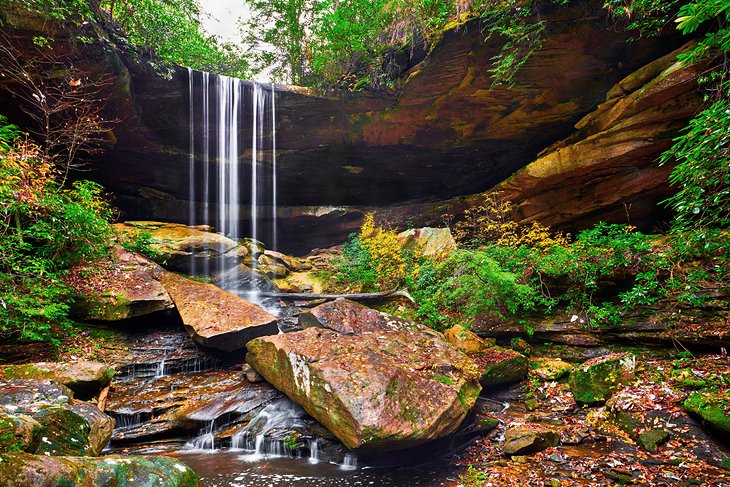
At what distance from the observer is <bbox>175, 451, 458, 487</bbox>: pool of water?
136 inches

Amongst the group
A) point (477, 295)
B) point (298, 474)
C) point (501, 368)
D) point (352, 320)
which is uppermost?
point (477, 295)

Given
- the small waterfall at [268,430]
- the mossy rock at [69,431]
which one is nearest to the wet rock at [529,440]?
the small waterfall at [268,430]

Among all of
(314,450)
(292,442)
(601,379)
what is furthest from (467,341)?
(292,442)

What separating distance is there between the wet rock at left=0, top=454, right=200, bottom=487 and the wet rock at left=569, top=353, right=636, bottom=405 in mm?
4780

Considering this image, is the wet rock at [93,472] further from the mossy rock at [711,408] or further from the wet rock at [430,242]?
the wet rock at [430,242]

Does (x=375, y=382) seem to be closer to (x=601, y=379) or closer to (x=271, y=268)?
(x=601, y=379)

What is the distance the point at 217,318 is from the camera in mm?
6363

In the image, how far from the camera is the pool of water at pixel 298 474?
3459mm

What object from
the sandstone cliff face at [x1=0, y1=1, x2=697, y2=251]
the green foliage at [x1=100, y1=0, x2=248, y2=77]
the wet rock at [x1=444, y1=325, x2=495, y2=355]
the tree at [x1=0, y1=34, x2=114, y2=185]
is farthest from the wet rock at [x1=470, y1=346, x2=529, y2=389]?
the green foliage at [x1=100, y1=0, x2=248, y2=77]

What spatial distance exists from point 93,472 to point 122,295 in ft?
17.6

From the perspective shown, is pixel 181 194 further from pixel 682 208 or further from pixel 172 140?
pixel 682 208

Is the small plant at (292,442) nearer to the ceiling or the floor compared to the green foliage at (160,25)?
nearer to the floor

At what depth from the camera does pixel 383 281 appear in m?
9.62

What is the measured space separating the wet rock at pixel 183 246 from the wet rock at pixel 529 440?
8776 mm
